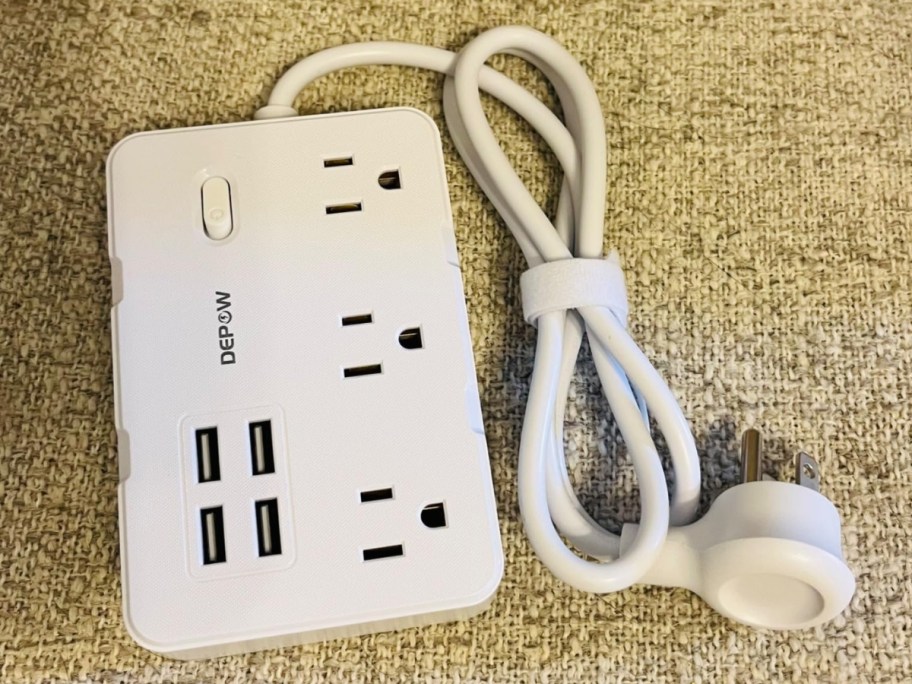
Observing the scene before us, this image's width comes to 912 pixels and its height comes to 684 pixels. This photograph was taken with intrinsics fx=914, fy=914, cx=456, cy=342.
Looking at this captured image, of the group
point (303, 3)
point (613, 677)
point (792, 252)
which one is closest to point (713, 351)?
point (792, 252)

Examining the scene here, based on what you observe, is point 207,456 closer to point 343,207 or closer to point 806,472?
point 343,207

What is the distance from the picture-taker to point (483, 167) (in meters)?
0.56

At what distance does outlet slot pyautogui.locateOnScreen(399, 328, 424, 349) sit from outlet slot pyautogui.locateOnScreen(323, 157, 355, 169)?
0.11 metres

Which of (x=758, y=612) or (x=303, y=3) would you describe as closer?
(x=758, y=612)

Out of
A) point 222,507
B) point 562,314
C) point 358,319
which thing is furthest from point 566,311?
point 222,507

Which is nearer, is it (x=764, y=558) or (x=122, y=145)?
(x=764, y=558)

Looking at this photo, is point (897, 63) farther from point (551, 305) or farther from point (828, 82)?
point (551, 305)

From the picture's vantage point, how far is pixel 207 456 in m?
0.49

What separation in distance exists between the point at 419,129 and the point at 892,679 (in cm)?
42

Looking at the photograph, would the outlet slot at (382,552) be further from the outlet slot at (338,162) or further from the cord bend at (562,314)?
the outlet slot at (338,162)

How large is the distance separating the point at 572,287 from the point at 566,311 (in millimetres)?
24

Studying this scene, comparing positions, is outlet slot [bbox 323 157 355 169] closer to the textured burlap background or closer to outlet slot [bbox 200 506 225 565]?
the textured burlap background

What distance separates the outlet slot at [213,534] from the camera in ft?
1.56

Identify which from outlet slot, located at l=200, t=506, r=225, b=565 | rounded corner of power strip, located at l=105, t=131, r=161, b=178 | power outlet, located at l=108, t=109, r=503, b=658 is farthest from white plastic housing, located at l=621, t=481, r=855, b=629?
rounded corner of power strip, located at l=105, t=131, r=161, b=178
